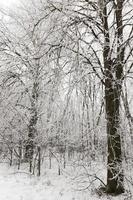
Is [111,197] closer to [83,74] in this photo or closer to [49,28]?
[83,74]

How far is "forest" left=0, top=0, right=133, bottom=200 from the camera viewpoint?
5.00 m

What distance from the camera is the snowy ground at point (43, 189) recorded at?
23.4 feet

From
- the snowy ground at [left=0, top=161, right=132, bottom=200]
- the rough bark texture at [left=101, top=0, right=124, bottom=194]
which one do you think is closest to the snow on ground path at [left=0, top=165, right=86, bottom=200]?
the snowy ground at [left=0, top=161, right=132, bottom=200]

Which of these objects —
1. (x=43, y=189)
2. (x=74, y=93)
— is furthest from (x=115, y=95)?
(x=43, y=189)

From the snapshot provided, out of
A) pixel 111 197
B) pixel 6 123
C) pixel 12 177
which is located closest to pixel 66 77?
pixel 111 197

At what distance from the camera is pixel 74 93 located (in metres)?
5.27

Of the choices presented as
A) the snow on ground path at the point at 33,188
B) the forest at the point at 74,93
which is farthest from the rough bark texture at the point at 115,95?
the snow on ground path at the point at 33,188

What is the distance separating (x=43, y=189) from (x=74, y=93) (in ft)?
13.4

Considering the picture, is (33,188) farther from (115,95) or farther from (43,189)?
(115,95)

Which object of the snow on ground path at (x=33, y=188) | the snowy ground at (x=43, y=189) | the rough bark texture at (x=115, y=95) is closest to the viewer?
the rough bark texture at (x=115, y=95)

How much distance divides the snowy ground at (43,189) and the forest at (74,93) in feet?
0.08

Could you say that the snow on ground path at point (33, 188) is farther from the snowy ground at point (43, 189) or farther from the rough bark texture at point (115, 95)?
the rough bark texture at point (115, 95)

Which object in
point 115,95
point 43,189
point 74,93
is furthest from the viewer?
point 43,189

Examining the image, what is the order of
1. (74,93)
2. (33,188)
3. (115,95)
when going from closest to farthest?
(74,93) < (115,95) < (33,188)
